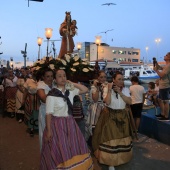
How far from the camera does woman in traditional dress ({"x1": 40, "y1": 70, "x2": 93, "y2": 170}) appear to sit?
10.7 ft

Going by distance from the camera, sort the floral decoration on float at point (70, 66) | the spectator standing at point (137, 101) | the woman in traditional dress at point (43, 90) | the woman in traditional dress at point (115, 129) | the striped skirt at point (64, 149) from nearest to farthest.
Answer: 1. the striped skirt at point (64, 149)
2. the woman in traditional dress at point (43, 90)
3. the woman in traditional dress at point (115, 129)
4. the floral decoration on float at point (70, 66)
5. the spectator standing at point (137, 101)

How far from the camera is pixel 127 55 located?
82125 mm

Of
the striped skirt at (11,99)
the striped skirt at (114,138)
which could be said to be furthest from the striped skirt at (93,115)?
the striped skirt at (11,99)

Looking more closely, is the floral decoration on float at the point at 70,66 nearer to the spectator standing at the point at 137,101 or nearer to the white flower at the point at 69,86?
the white flower at the point at 69,86

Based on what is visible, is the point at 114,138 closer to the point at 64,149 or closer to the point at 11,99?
the point at 64,149

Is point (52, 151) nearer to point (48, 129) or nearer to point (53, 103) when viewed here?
point (48, 129)

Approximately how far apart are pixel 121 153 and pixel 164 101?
85.0 inches

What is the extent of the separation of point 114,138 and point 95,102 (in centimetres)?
107

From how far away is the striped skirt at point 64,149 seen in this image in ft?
10.7

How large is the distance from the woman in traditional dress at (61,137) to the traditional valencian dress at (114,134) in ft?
2.48

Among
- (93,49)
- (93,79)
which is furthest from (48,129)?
(93,49)

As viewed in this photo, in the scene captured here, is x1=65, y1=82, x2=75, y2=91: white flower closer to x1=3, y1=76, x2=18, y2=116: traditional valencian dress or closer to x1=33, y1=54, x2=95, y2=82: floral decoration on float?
x1=33, y1=54, x2=95, y2=82: floral decoration on float

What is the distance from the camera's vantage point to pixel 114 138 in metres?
4.14

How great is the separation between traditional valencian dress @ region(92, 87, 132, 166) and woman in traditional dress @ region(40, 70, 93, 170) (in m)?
0.76
